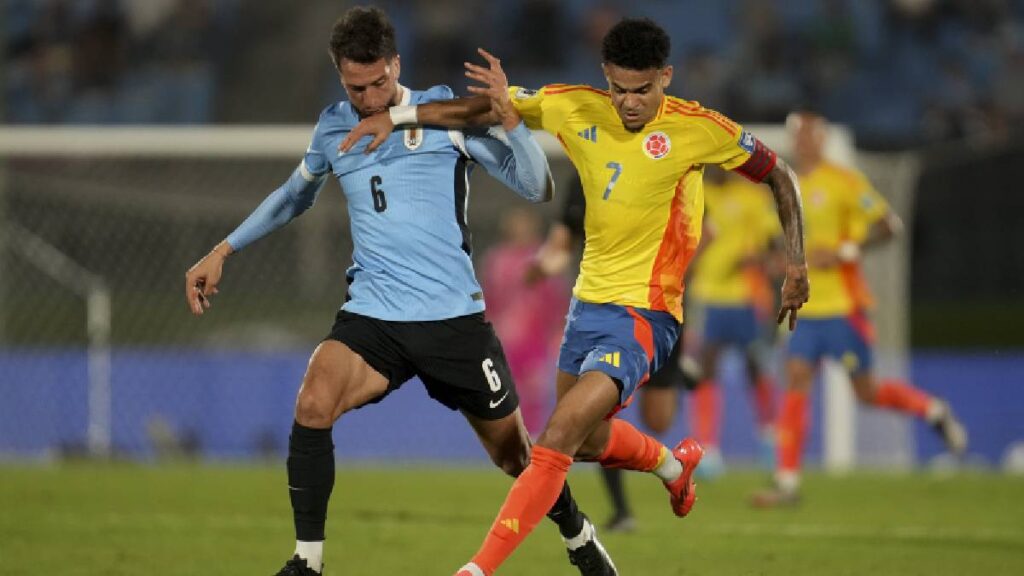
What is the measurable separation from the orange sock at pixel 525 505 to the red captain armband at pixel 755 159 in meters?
1.35

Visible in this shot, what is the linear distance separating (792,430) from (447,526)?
249cm

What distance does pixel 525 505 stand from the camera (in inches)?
206

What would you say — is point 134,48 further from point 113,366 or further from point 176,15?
point 113,366

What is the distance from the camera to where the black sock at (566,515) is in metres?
5.76

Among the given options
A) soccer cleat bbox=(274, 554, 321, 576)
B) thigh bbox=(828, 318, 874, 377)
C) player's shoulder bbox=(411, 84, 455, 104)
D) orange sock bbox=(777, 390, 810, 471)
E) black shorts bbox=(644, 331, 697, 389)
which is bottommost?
orange sock bbox=(777, 390, 810, 471)

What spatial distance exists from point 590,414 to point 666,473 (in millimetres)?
919

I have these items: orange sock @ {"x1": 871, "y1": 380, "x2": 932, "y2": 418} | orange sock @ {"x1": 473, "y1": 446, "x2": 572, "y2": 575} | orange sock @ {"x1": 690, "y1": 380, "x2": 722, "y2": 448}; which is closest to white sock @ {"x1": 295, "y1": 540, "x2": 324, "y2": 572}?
orange sock @ {"x1": 473, "y1": 446, "x2": 572, "y2": 575}

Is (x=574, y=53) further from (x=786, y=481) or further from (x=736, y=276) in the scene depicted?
(x=786, y=481)

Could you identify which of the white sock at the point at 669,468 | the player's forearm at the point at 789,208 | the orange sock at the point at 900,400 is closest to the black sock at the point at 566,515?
the white sock at the point at 669,468

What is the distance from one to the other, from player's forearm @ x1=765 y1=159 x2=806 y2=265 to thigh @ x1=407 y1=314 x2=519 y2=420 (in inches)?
A: 44.3

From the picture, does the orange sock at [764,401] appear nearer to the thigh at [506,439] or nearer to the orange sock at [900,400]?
the orange sock at [900,400]

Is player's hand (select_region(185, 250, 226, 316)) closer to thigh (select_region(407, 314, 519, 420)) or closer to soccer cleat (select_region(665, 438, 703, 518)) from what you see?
thigh (select_region(407, 314, 519, 420))

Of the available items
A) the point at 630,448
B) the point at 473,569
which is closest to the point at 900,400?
the point at 630,448

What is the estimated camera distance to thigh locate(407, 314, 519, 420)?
579cm
